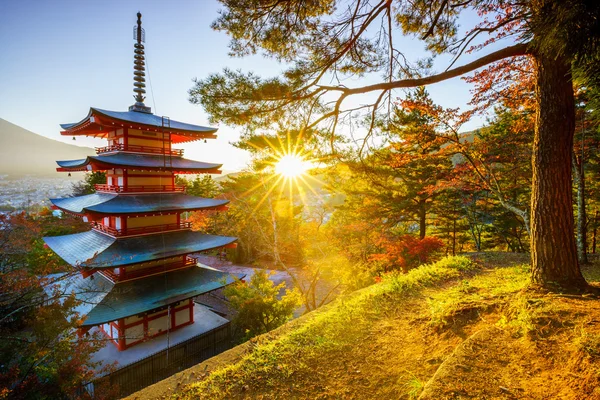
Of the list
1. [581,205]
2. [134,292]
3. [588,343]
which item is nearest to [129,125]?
[134,292]

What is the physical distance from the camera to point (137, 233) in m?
9.67

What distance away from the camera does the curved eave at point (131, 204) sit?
870 cm

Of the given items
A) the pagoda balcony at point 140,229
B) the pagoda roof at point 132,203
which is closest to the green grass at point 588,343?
the pagoda roof at point 132,203

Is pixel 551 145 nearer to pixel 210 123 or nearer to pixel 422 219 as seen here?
pixel 210 123

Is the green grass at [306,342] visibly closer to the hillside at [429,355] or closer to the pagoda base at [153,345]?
the hillside at [429,355]

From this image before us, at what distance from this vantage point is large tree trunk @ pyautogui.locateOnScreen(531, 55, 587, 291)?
3.68m

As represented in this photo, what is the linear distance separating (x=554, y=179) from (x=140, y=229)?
38.1 feet

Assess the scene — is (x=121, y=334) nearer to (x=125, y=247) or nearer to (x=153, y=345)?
(x=153, y=345)

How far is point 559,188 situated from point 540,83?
1581 mm

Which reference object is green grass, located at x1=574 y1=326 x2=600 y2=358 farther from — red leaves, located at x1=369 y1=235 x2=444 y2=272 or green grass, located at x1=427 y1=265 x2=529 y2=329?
red leaves, located at x1=369 y1=235 x2=444 y2=272

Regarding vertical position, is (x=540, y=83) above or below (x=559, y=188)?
above

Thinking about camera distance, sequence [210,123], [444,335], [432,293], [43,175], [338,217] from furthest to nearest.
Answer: [43,175] → [338,217] → [210,123] → [432,293] → [444,335]

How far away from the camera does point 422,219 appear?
14.0 metres

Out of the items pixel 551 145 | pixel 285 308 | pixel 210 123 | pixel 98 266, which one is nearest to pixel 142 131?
pixel 98 266
